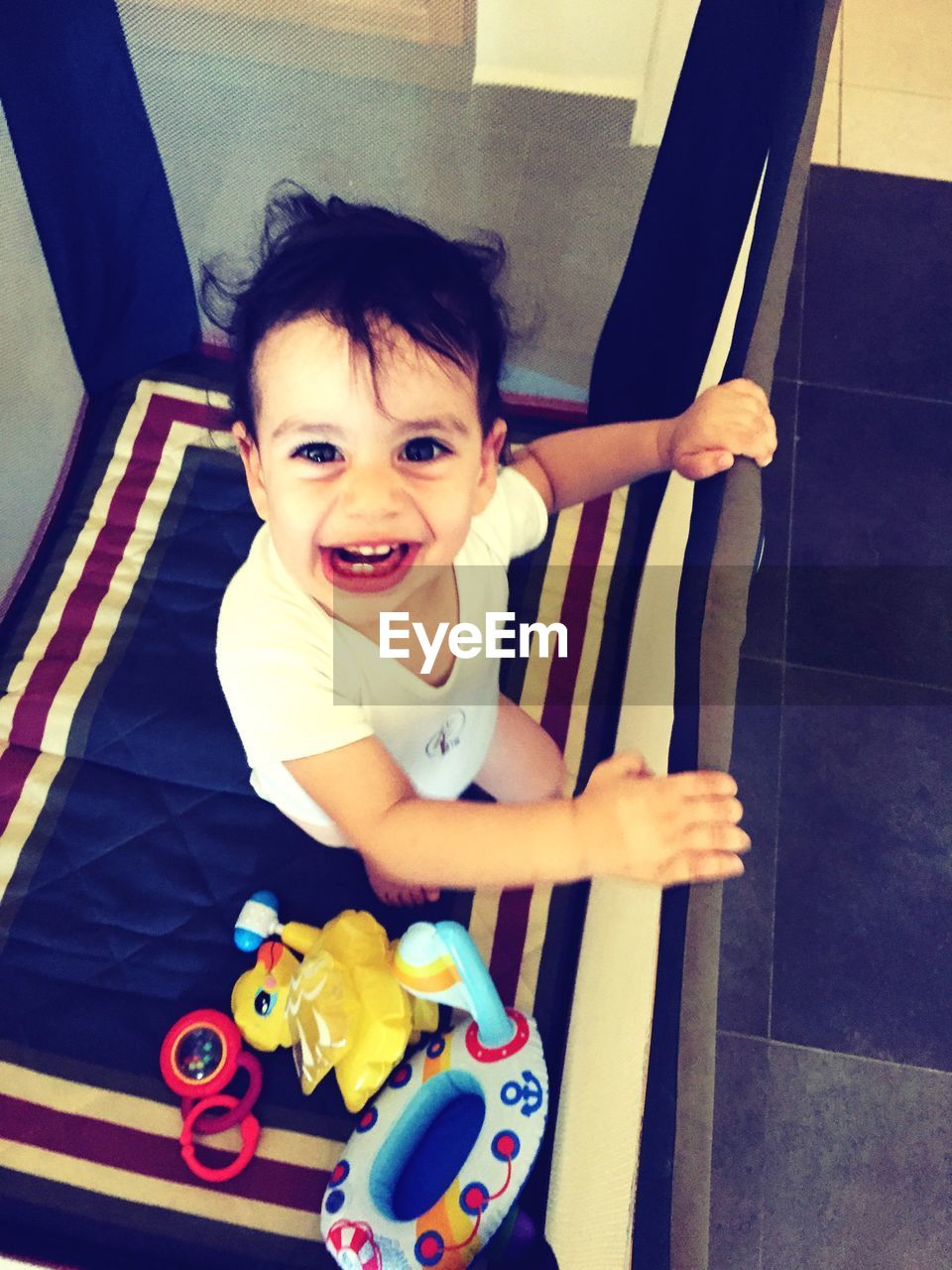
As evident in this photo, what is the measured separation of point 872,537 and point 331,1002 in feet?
3.05

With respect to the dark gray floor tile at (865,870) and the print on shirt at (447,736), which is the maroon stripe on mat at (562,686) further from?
the dark gray floor tile at (865,870)

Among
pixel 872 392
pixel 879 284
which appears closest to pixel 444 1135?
pixel 872 392

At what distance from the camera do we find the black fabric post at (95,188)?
786 millimetres

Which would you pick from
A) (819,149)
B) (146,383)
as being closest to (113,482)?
(146,383)

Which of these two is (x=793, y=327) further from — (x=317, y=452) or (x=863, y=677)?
(x=317, y=452)

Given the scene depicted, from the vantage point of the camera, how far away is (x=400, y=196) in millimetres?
865

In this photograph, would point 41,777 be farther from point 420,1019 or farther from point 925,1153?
point 925,1153

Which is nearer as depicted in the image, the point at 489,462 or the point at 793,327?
the point at 489,462

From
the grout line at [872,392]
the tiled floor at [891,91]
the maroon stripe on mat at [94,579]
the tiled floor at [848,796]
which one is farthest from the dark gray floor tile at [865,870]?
the tiled floor at [891,91]

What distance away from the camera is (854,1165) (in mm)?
962

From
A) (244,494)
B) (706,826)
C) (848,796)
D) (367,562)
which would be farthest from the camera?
(848,796)

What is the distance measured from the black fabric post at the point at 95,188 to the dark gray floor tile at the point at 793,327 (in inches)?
32.4

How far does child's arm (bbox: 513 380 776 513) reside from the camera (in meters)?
0.64

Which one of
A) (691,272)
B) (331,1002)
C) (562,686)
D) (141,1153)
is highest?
(691,272)
